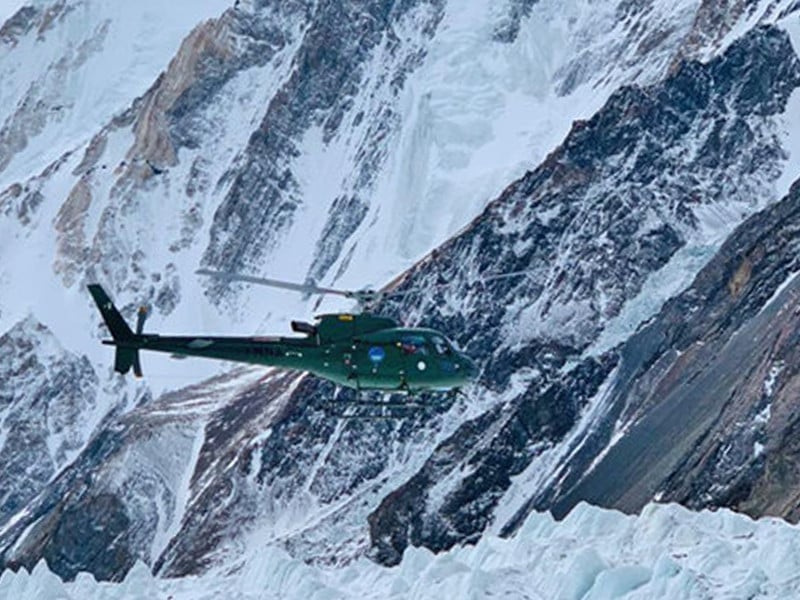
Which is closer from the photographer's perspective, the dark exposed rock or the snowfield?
the snowfield

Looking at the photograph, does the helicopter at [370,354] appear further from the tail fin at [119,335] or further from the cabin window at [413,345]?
the tail fin at [119,335]

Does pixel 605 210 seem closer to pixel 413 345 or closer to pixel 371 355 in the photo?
pixel 413 345

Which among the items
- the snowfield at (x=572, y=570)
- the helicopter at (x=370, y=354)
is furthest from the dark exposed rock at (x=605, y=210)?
the helicopter at (x=370, y=354)

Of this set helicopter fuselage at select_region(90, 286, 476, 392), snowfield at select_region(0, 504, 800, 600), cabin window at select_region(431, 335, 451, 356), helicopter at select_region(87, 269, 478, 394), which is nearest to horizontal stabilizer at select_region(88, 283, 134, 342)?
helicopter at select_region(87, 269, 478, 394)

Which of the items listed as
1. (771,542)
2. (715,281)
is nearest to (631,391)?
(715,281)

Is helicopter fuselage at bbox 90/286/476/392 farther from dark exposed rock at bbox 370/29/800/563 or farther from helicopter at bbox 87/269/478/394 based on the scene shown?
dark exposed rock at bbox 370/29/800/563

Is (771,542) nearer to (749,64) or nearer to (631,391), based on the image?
(631,391)
